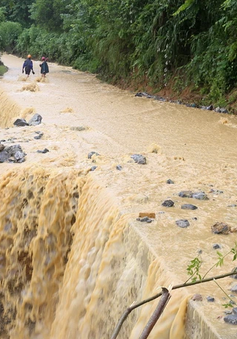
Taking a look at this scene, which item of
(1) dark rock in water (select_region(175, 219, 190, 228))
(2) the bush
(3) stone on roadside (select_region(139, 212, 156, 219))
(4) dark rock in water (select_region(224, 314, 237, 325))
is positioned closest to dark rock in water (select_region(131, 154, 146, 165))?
(3) stone on roadside (select_region(139, 212, 156, 219))

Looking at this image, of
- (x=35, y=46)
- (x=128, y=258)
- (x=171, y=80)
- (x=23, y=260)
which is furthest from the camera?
(x=35, y=46)

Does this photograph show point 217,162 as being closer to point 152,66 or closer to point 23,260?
point 23,260

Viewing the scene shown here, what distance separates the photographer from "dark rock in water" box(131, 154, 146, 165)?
558 centimetres

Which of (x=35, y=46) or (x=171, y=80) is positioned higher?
(x=171, y=80)

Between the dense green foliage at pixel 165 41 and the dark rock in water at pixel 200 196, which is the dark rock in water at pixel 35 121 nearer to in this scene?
the dense green foliage at pixel 165 41

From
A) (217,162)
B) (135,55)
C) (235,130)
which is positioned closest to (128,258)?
(217,162)

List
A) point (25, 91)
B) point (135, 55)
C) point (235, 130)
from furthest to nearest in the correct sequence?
1. point (135, 55)
2. point (25, 91)
3. point (235, 130)

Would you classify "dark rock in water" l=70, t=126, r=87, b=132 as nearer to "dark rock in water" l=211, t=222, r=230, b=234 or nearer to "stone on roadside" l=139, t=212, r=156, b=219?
"stone on roadside" l=139, t=212, r=156, b=219

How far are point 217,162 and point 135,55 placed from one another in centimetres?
967

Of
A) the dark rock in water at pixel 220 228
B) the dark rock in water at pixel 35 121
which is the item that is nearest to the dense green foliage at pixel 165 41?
the dark rock in water at pixel 35 121

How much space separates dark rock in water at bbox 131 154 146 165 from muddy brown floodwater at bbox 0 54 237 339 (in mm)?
87

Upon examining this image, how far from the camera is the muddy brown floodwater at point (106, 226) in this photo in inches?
123

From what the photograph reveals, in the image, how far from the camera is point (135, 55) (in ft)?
48.3

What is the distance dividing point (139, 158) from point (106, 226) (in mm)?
1814
